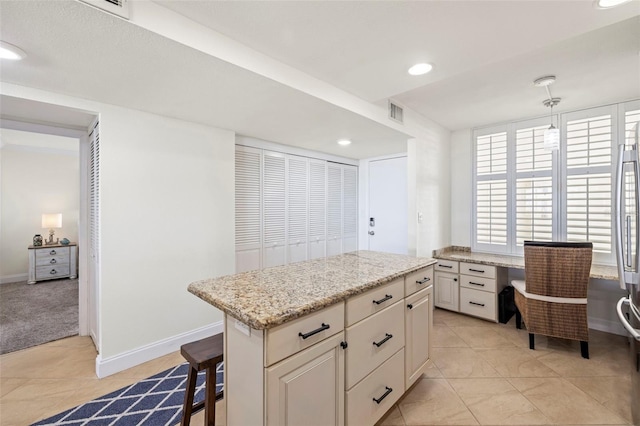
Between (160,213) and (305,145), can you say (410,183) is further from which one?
(160,213)

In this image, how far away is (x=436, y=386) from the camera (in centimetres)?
215

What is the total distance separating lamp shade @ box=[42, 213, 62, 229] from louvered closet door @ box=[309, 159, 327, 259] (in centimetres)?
492

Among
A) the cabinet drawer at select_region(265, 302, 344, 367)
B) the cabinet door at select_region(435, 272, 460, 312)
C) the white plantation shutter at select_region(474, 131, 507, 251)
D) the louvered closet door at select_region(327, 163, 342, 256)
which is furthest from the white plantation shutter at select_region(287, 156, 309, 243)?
the cabinet drawer at select_region(265, 302, 344, 367)

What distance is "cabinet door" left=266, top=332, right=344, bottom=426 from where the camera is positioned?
1141 millimetres

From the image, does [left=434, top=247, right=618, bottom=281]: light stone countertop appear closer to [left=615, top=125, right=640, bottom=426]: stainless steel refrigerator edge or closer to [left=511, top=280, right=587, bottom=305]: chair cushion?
[left=511, top=280, right=587, bottom=305]: chair cushion

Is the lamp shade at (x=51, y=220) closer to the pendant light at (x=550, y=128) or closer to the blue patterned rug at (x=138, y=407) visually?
the blue patterned rug at (x=138, y=407)

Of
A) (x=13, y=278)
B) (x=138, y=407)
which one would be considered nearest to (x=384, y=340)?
(x=138, y=407)

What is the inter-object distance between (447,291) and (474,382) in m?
1.48

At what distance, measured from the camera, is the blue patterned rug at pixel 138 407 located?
179 cm

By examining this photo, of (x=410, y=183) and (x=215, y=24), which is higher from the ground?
(x=215, y=24)

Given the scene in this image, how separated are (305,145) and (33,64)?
261cm

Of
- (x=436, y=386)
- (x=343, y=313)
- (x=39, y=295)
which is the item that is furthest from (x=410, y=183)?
(x=39, y=295)

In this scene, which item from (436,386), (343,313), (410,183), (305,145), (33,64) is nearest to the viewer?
(343,313)

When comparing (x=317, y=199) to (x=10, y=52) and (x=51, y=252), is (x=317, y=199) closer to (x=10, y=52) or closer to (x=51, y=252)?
(x=10, y=52)
